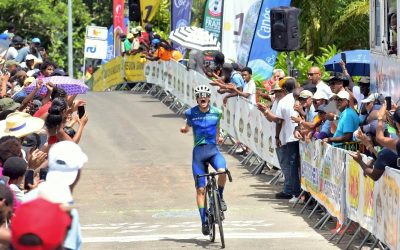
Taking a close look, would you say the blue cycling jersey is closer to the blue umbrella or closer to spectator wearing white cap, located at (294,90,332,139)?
spectator wearing white cap, located at (294,90,332,139)

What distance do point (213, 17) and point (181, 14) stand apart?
3811 millimetres

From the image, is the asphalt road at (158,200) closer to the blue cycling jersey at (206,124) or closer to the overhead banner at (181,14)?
the blue cycling jersey at (206,124)

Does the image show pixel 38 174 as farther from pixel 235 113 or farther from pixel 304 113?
pixel 235 113

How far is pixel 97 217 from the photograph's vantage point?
1836 centimetres

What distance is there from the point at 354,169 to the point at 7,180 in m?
5.72

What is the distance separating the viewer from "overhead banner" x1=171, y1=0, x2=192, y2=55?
117ft

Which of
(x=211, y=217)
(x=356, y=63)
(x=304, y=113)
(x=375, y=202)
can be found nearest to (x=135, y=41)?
(x=356, y=63)

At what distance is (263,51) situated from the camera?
27750mm

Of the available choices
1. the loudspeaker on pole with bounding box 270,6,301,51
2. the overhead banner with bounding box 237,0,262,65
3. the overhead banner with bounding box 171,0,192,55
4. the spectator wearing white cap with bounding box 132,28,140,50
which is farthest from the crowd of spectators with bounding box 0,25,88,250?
the spectator wearing white cap with bounding box 132,28,140,50

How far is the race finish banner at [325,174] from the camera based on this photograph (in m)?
15.9

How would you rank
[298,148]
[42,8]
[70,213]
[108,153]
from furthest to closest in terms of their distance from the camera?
[42,8], [108,153], [298,148], [70,213]

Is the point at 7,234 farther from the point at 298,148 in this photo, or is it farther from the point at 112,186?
the point at 112,186

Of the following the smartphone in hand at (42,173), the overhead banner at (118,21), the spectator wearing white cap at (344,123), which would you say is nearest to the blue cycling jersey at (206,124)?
the spectator wearing white cap at (344,123)

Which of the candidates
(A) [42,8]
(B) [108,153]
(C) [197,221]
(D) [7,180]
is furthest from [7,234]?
(A) [42,8]
